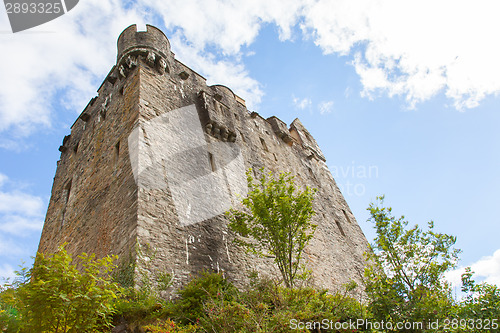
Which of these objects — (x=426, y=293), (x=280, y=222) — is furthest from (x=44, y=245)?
(x=426, y=293)

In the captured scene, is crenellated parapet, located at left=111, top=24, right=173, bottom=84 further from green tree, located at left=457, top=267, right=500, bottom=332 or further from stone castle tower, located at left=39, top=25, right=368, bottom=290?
green tree, located at left=457, top=267, right=500, bottom=332

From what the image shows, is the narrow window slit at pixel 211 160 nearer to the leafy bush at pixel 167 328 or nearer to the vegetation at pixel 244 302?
the vegetation at pixel 244 302

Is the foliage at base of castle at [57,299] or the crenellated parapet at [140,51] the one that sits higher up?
the crenellated parapet at [140,51]

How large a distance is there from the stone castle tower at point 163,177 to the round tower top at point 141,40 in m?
0.05

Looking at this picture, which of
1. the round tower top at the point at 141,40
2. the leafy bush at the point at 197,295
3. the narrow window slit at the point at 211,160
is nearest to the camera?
the leafy bush at the point at 197,295

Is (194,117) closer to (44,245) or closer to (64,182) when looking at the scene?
(64,182)

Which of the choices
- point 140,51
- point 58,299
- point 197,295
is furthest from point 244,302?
point 140,51

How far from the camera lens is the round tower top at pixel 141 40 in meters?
12.9

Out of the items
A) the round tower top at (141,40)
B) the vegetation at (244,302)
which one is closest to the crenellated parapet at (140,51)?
the round tower top at (141,40)

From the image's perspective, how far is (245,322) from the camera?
18.9ft

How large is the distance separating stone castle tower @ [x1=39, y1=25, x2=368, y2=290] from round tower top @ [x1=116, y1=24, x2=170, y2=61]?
0.17 ft

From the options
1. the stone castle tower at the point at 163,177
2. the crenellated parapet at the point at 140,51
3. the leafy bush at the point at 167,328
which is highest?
the crenellated parapet at the point at 140,51

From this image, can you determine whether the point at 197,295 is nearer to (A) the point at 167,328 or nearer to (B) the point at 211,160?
(A) the point at 167,328

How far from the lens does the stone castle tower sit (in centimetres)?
830
